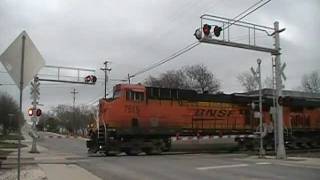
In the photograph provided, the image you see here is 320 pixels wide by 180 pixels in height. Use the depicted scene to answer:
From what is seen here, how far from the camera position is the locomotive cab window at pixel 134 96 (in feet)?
108

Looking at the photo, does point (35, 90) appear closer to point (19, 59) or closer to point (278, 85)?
point (278, 85)

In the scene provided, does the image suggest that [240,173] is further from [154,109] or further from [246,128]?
[246,128]

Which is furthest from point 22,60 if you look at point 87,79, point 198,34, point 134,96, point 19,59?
point 87,79

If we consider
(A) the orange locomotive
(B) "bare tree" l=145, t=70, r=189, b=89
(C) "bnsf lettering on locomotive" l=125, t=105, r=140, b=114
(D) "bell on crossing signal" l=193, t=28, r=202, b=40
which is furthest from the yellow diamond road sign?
(B) "bare tree" l=145, t=70, r=189, b=89

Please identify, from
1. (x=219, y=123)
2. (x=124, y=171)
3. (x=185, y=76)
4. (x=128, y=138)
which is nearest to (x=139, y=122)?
(x=128, y=138)

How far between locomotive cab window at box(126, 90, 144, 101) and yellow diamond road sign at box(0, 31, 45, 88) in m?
21.1

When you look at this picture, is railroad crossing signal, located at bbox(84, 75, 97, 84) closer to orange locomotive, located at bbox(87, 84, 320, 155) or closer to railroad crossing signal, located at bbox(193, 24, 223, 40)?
orange locomotive, located at bbox(87, 84, 320, 155)

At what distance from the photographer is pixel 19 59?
11719 mm

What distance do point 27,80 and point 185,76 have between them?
82.9 m

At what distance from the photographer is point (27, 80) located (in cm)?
1166

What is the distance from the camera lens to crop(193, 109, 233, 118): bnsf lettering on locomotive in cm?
3549

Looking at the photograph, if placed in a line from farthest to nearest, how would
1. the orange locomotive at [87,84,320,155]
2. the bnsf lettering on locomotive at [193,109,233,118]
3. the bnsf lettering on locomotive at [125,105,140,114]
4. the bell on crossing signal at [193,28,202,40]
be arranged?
the bnsf lettering on locomotive at [193,109,233,118] → the bnsf lettering on locomotive at [125,105,140,114] → the orange locomotive at [87,84,320,155] → the bell on crossing signal at [193,28,202,40]

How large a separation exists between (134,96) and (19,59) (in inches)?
851

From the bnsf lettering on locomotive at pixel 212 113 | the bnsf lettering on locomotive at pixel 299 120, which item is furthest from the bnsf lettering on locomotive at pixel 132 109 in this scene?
the bnsf lettering on locomotive at pixel 299 120
